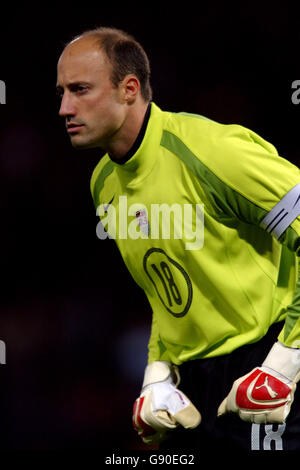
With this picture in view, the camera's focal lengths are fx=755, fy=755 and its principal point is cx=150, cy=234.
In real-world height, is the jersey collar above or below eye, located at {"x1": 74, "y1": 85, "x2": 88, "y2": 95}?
below

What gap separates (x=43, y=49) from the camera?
11.2ft

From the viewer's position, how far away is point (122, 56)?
1837mm

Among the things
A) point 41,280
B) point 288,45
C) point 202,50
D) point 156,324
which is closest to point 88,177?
point 41,280

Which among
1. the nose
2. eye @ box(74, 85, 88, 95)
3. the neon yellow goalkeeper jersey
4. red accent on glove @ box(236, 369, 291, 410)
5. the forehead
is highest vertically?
the forehead

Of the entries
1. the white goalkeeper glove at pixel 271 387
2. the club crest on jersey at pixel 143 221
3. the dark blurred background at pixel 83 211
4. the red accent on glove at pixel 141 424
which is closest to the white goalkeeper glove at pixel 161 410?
the red accent on glove at pixel 141 424

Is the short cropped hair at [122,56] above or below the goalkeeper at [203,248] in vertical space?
above

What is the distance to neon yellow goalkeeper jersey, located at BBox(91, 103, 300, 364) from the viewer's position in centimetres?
165

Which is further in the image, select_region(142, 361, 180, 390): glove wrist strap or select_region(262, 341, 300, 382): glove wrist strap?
select_region(142, 361, 180, 390): glove wrist strap

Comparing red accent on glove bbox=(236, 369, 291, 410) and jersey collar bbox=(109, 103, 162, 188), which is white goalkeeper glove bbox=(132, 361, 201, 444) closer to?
red accent on glove bbox=(236, 369, 291, 410)

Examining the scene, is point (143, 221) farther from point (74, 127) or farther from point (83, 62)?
point (83, 62)

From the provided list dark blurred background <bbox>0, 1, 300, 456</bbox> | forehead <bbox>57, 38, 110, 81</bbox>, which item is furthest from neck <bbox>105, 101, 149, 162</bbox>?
dark blurred background <bbox>0, 1, 300, 456</bbox>

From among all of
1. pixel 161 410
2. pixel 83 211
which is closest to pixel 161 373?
pixel 161 410

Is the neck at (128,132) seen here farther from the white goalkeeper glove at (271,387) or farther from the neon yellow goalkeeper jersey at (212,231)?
the white goalkeeper glove at (271,387)

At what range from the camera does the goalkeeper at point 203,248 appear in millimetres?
1644
